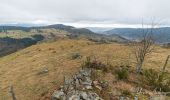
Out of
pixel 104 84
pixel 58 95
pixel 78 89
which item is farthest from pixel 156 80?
pixel 58 95

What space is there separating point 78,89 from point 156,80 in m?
12.9

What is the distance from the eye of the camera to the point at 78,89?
37000 mm

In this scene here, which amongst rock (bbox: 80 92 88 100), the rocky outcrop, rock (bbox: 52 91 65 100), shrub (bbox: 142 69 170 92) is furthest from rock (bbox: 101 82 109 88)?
shrub (bbox: 142 69 170 92)

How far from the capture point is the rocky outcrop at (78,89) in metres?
35.4

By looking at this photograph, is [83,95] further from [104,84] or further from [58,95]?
[104,84]

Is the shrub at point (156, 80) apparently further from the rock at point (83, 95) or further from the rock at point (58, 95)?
the rock at point (58, 95)

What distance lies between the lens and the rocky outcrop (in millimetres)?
35375

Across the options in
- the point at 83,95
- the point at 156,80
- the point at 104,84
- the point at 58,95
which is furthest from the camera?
the point at 156,80

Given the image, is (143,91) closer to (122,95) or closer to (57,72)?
(122,95)

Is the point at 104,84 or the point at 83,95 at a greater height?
the point at 104,84

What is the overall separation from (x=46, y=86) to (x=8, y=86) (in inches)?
353

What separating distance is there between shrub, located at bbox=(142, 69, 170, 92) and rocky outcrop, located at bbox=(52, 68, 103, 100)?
9216 mm

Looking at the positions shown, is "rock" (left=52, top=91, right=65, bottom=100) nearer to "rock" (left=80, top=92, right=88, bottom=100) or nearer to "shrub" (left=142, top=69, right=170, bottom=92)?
"rock" (left=80, top=92, right=88, bottom=100)

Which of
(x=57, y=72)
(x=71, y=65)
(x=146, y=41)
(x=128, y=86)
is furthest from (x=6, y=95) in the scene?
(x=146, y=41)
